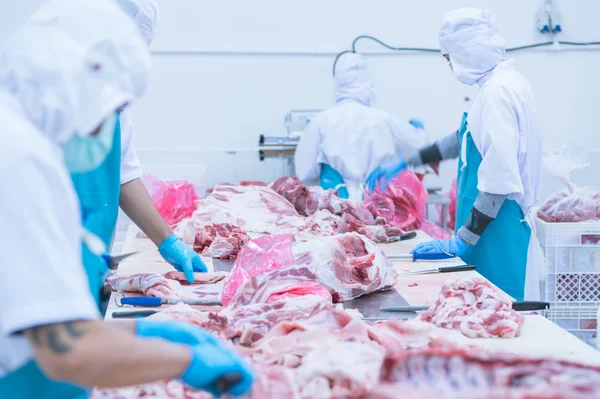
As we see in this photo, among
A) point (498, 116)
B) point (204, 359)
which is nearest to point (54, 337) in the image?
point (204, 359)

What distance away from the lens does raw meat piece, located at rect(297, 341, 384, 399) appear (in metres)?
1.69

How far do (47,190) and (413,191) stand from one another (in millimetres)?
3485

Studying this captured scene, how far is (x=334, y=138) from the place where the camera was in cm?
605

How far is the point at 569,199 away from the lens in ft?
13.1

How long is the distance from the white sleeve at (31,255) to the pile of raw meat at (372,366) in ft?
1.74

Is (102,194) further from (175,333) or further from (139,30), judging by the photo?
(175,333)

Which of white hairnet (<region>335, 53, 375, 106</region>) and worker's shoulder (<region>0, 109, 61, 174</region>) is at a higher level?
worker's shoulder (<region>0, 109, 61, 174</region>)

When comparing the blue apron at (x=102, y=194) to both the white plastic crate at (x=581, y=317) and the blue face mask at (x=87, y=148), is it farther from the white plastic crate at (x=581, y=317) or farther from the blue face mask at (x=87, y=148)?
the white plastic crate at (x=581, y=317)

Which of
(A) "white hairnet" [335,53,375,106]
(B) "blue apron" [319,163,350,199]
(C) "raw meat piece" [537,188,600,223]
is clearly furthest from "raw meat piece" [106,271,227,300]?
(A) "white hairnet" [335,53,375,106]

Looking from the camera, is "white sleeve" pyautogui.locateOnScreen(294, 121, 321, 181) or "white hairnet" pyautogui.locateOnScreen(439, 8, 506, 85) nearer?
"white hairnet" pyautogui.locateOnScreen(439, 8, 506, 85)

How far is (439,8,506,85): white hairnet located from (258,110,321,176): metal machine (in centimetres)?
269

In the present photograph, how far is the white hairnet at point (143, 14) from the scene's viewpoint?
3003mm

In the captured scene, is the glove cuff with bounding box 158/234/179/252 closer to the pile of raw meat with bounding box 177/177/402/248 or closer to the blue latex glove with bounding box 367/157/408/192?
the pile of raw meat with bounding box 177/177/402/248

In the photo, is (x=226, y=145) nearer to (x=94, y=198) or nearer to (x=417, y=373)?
(x=94, y=198)
